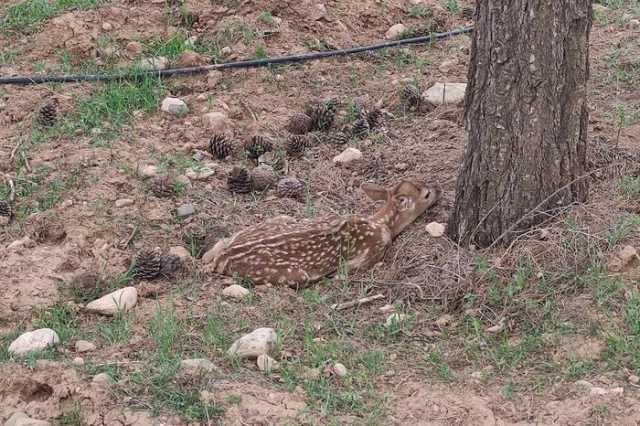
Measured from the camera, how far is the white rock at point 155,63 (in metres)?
8.95

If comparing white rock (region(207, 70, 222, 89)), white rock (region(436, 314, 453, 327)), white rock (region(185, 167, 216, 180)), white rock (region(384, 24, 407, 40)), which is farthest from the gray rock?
white rock (region(384, 24, 407, 40))

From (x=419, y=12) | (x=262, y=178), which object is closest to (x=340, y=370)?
(x=262, y=178)

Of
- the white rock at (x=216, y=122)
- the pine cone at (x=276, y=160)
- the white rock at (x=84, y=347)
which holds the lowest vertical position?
the pine cone at (x=276, y=160)

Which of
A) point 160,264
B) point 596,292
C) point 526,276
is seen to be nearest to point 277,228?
point 160,264

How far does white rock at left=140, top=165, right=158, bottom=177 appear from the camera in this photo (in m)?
7.63

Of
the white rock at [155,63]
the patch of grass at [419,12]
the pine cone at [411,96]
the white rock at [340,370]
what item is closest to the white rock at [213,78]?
the white rock at [155,63]

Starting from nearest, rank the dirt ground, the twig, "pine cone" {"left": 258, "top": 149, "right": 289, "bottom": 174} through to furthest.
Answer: the dirt ground → the twig → "pine cone" {"left": 258, "top": 149, "right": 289, "bottom": 174}

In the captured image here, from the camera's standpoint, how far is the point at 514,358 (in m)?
5.47

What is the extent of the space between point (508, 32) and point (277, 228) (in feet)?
6.34

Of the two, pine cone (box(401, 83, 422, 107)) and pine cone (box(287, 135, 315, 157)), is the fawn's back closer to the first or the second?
pine cone (box(287, 135, 315, 157))

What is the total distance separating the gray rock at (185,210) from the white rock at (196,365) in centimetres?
204

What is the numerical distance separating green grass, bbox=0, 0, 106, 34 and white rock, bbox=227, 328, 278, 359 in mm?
5074

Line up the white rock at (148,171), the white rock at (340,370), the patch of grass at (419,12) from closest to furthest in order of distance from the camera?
1. the white rock at (340,370)
2. the white rock at (148,171)
3. the patch of grass at (419,12)

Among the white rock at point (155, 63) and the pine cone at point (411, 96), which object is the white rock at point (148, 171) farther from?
the pine cone at point (411, 96)
